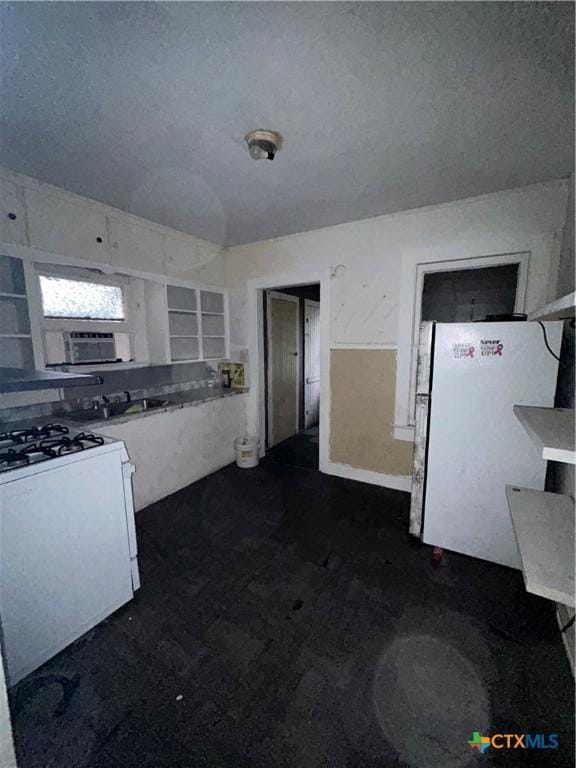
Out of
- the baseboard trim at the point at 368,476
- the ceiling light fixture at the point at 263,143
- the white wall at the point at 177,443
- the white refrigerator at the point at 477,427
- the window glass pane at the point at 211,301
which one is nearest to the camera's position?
the ceiling light fixture at the point at 263,143

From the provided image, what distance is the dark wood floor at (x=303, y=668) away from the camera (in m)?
1.07

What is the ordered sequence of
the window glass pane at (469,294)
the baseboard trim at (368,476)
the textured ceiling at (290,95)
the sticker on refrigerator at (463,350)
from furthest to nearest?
1. the window glass pane at (469,294)
2. the baseboard trim at (368,476)
3. the sticker on refrigerator at (463,350)
4. the textured ceiling at (290,95)

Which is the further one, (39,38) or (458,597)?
(458,597)

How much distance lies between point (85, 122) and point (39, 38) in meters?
0.44

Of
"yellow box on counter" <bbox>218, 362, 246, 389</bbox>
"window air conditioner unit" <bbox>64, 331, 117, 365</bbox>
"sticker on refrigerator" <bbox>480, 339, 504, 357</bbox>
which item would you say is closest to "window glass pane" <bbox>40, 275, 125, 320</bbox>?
"window air conditioner unit" <bbox>64, 331, 117, 365</bbox>

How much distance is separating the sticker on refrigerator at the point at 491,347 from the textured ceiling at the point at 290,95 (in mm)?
1110

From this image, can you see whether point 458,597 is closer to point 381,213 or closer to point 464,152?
point 464,152

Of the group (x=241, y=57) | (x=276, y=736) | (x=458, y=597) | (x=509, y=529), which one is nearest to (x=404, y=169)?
(x=241, y=57)

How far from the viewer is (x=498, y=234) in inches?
90.0

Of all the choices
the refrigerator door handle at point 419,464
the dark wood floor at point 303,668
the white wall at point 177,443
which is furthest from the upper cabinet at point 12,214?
the refrigerator door handle at point 419,464

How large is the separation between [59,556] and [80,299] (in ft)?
Answer: 6.52

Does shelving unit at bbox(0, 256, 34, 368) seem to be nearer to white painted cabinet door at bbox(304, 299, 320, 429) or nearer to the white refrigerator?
the white refrigerator

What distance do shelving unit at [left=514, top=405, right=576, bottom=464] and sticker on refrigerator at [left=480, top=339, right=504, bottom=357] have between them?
451 mm

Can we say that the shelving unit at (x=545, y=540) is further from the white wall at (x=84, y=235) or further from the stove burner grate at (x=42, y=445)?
the white wall at (x=84, y=235)
